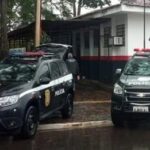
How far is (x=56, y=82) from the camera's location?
12.9 m

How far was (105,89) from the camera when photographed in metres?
21.8

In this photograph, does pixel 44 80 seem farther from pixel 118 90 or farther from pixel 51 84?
pixel 118 90

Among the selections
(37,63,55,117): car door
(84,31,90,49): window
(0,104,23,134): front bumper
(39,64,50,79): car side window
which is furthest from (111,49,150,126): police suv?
(84,31,90,49): window

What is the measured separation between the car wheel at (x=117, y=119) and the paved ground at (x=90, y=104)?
2.62ft

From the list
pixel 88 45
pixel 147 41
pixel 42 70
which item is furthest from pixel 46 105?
pixel 88 45

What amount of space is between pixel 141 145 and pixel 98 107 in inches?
237

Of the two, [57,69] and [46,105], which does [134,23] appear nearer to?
[57,69]

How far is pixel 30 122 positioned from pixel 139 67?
13.0 ft

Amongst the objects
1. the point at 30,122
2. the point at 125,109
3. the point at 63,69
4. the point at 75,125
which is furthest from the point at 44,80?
the point at 63,69

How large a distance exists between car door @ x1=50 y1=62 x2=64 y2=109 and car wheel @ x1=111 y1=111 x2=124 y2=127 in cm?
140

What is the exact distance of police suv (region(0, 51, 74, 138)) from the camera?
10453 mm

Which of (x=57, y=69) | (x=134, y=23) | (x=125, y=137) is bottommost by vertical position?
(x=125, y=137)

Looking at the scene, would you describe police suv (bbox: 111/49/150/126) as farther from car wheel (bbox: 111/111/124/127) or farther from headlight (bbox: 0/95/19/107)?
headlight (bbox: 0/95/19/107)

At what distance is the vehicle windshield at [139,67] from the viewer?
13480mm
